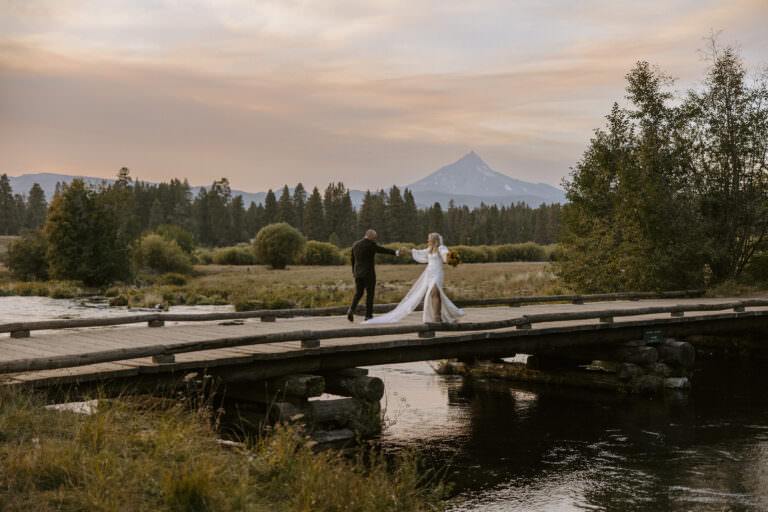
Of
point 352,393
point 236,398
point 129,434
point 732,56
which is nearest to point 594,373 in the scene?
point 352,393

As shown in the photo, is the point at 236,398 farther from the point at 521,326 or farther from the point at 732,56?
the point at 732,56

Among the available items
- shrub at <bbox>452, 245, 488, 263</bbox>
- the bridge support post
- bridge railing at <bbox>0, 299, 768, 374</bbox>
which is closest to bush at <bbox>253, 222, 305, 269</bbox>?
shrub at <bbox>452, 245, 488, 263</bbox>

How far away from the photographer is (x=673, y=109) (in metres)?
31.8

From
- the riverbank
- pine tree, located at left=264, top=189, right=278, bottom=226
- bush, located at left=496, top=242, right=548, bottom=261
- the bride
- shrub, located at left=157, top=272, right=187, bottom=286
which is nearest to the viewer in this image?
the bride

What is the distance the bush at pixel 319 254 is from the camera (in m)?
99.4

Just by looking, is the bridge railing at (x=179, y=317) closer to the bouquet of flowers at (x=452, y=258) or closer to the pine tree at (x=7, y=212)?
the bouquet of flowers at (x=452, y=258)

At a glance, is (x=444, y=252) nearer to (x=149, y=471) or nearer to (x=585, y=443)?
(x=585, y=443)

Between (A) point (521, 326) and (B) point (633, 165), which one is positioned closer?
(A) point (521, 326)

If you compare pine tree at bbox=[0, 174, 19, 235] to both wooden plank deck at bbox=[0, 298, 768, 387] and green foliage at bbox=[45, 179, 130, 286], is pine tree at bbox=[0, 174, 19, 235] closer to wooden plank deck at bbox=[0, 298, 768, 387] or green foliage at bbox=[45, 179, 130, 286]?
green foliage at bbox=[45, 179, 130, 286]

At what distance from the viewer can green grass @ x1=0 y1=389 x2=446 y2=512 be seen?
627 centimetres

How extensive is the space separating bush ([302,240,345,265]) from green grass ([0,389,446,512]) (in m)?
89.6

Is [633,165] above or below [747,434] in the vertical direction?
above

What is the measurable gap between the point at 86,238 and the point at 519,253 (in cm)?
6799

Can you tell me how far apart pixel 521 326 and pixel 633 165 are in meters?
18.5
